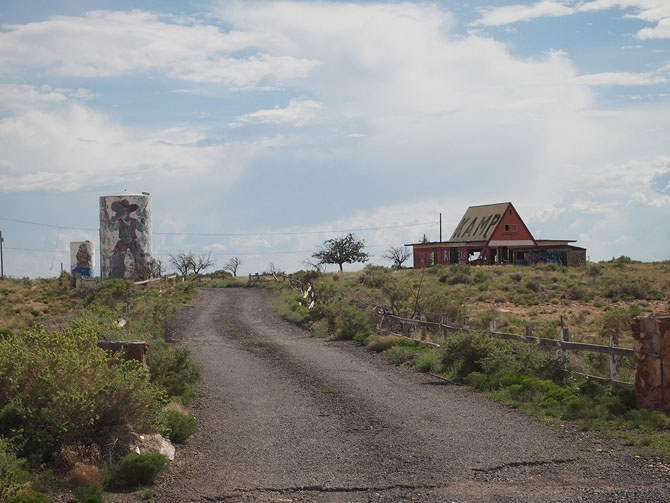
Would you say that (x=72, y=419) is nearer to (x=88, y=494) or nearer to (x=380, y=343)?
(x=88, y=494)

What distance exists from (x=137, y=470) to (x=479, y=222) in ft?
220

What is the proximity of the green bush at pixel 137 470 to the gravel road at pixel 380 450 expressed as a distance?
193 mm

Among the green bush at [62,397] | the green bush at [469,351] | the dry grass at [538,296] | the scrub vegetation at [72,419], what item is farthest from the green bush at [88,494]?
the dry grass at [538,296]

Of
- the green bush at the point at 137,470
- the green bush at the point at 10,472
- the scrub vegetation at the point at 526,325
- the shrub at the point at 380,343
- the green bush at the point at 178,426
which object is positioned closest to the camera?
the green bush at the point at 10,472

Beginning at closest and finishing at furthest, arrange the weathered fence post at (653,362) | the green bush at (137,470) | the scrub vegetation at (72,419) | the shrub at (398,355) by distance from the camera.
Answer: the scrub vegetation at (72,419)
the green bush at (137,470)
the weathered fence post at (653,362)
the shrub at (398,355)

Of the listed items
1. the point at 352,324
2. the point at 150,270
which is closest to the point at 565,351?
the point at 352,324

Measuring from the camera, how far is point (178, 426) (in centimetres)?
1106

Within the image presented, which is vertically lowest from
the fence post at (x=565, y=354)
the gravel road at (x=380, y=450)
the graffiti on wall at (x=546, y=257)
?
the gravel road at (x=380, y=450)

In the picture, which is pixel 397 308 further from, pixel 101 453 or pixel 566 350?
pixel 101 453

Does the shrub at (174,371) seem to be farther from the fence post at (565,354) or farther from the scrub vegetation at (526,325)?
the fence post at (565,354)

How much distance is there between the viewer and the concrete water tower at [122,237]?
58.9 m

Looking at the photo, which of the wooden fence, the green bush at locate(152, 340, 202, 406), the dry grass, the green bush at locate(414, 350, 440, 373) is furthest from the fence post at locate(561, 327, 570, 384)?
the green bush at locate(152, 340, 202, 406)

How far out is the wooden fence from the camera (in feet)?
45.2

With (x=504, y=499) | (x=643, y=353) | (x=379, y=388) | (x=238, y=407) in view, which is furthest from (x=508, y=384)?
(x=504, y=499)
